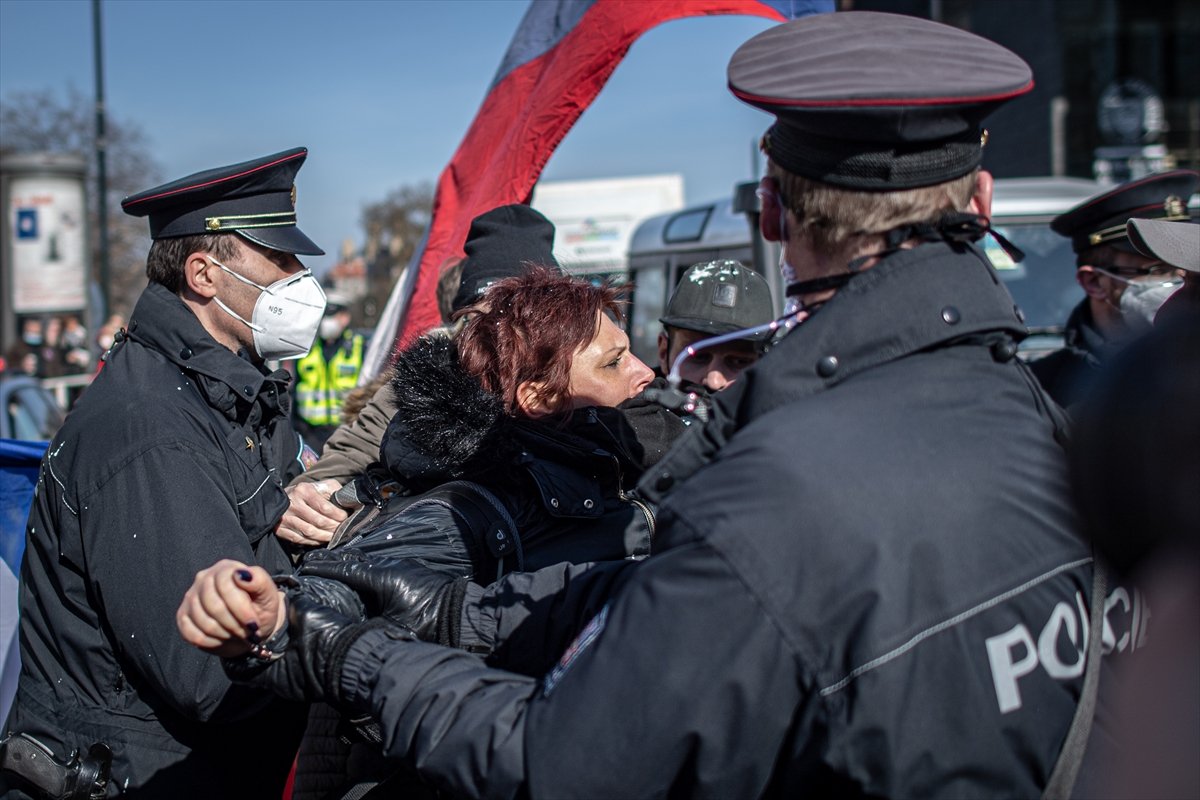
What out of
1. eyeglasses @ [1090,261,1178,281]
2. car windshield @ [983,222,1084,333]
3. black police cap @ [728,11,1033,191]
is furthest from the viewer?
car windshield @ [983,222,1084,333]

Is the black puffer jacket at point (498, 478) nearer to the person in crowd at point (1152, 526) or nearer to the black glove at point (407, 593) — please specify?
the black glove at point (407, 593)

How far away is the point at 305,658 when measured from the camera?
1808mm

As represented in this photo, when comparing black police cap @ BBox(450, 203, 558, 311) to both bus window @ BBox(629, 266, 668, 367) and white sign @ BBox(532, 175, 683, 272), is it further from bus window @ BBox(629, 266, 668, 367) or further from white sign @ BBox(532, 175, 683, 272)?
white sign @ BBox(532, 175, 683, 272)

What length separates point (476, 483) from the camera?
2.48m

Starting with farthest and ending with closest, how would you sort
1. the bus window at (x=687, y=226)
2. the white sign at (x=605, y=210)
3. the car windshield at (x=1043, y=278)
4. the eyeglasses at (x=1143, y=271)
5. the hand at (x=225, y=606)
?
the white sign at (x=605, y=210) < the bus window at (x=687, y=226) < the car windshield at (x=1043, y=278) < the eyeglasses at (x=1143, y=271) < the hand at (x=225, y=606)

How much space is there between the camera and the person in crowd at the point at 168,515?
8.09ft

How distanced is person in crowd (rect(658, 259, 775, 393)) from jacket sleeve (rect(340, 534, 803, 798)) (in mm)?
2298

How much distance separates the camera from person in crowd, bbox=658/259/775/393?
12.7 feet

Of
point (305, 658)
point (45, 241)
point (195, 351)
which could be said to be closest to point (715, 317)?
point (195, 351)

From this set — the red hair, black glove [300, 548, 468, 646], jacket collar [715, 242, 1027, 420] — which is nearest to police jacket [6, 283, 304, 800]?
black glove [300, 548, 468, 646]

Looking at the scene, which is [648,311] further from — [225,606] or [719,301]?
[225,606]

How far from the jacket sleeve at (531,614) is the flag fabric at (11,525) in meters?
2.05

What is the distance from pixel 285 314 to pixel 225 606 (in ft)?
5.23

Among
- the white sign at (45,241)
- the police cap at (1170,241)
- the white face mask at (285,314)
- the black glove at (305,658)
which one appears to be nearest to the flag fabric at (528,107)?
the white face mask at (285,314)
